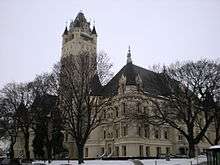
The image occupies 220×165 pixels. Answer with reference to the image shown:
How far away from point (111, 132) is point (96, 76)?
29.2m

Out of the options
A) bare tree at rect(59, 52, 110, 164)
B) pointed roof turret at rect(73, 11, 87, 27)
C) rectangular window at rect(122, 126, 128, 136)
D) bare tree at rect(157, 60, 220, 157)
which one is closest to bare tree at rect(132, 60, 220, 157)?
bare tree at rect(157, 60, 220, 157)

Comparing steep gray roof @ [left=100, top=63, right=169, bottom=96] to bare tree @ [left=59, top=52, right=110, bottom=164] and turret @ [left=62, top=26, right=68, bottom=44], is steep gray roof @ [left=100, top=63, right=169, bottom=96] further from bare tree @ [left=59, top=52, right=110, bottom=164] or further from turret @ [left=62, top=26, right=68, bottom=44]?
turret @ [left=62, top=26, right=68, bottom=44]

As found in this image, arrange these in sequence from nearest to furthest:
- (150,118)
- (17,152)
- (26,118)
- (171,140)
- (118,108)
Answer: (150,118), (26,118), (118,108), (171,140), (17,152)

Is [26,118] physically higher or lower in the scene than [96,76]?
lower

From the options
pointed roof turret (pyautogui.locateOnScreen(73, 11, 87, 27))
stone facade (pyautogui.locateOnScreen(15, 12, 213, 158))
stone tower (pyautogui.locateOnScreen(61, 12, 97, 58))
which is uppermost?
pointed roof turret (pyautogui.locateOnScreen(73, 11, 87, 27))

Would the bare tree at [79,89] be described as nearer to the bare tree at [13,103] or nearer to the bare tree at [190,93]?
the bare tree at [190,93]

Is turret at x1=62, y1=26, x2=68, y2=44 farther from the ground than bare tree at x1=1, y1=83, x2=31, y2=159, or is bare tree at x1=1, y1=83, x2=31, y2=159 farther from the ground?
turret at x1=62, y1=26, x2=68, y2=44

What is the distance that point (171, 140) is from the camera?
78.8 m

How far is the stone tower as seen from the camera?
106 meters

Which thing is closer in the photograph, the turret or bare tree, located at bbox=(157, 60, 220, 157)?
bare tree, located at bbox=(157, 60, 220, 157)

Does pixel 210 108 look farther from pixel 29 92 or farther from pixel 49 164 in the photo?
pixel 29 92

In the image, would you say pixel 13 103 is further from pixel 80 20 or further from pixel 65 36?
pixel 80 20

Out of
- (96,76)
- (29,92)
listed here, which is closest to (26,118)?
(29,92)

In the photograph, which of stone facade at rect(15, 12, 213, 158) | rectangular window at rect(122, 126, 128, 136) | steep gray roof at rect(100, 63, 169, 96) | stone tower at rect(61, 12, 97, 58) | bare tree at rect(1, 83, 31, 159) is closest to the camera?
steep gray roof at rect(100, 63, 169, 96)
